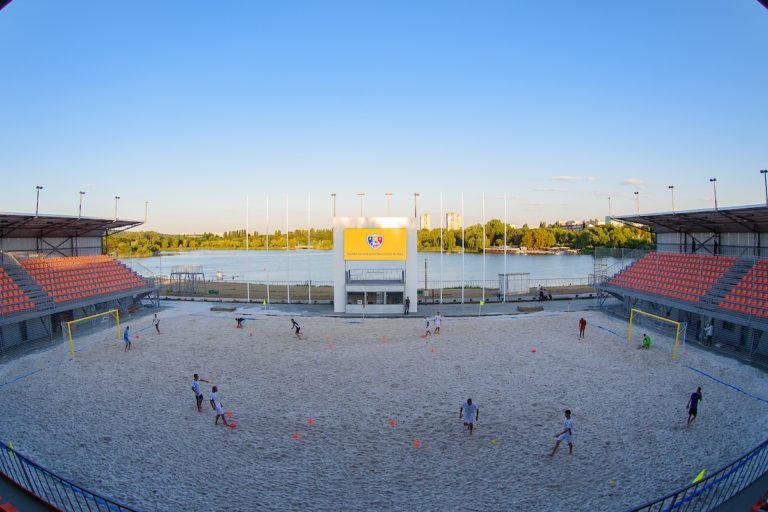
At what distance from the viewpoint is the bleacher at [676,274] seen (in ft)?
69.4

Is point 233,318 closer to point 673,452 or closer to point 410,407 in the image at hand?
point 410,407

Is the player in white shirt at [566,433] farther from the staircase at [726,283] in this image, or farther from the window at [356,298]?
the window at [356,298]

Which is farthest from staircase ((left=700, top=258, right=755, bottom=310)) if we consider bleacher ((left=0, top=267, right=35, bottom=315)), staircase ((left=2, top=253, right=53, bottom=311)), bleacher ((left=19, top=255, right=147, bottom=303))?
bleacher ((left=19, top=255, right=147, bottom=303))

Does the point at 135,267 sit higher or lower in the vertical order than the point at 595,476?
higher

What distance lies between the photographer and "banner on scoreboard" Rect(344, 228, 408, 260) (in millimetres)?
26062

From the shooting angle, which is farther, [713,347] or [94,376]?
[713,347]

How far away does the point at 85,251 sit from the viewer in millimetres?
28938

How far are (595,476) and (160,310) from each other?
27.8m

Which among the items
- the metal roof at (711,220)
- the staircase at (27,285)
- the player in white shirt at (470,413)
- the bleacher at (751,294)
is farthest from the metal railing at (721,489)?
the staircase at (27,285)

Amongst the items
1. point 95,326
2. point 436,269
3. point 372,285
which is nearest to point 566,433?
point 372,285

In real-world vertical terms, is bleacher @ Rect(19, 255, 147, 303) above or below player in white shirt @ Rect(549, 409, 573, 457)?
Result: above

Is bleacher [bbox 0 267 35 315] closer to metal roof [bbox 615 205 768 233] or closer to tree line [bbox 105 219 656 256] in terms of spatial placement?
metal roof [bbox 615 205 768 233]

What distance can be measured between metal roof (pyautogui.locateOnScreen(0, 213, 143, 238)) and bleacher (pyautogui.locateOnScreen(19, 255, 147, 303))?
5.83 ft

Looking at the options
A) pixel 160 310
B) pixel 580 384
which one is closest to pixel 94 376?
Result: pixel 160 310
